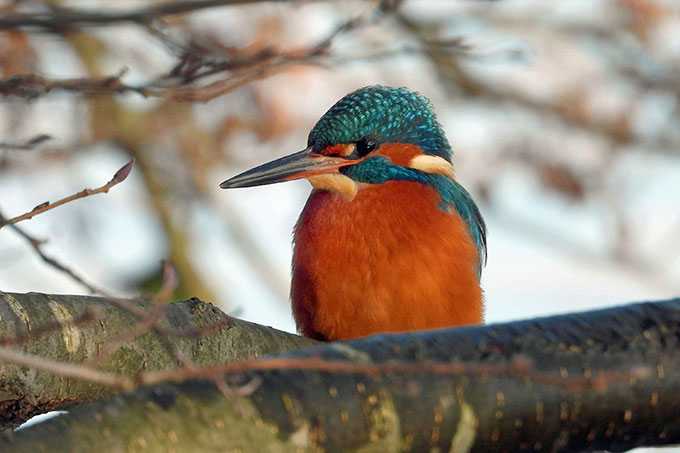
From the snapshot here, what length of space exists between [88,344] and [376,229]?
1209 millimetres

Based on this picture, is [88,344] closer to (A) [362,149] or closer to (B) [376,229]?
(B) [376,229]

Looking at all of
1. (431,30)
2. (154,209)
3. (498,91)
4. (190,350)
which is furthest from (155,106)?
(190,350)

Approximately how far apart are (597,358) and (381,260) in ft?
4.87

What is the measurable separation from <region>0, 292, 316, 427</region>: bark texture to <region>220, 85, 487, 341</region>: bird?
644 mm

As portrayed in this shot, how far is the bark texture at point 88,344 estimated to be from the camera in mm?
2422

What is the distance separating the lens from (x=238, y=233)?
7.67 metres

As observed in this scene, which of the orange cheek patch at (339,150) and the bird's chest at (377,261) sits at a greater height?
the orange cheek patch at (339,150)

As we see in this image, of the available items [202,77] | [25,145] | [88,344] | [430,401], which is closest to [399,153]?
[202,77]

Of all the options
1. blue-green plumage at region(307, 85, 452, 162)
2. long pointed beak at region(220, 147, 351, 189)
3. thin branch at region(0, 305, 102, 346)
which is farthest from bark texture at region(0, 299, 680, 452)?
blue-green plumage at region(307, 85, 452, 162)

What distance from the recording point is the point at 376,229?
3373mm

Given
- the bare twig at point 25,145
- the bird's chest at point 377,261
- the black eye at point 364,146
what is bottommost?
the bird's chest at point 377,261

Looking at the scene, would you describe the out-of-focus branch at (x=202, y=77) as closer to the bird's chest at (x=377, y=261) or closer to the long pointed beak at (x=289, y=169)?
the long pointed beak at (x=289, y=169)

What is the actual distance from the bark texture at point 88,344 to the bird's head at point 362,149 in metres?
0.77

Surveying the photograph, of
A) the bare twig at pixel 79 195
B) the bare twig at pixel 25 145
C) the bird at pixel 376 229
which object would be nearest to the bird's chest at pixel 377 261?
the bird at pixel 376 229
